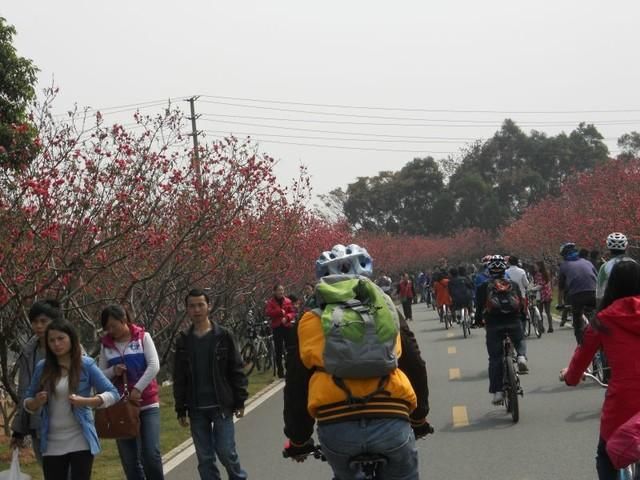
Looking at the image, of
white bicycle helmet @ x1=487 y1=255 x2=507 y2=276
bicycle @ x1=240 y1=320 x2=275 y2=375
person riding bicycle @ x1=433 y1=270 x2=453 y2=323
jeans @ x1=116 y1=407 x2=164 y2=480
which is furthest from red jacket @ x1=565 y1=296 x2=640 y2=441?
person riding bicycle @ x1=433 y1=270 x2=453 y2=323

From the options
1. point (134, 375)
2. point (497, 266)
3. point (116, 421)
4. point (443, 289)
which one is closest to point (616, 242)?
point (497, 266)

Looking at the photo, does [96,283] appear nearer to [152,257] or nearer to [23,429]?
[152,257]

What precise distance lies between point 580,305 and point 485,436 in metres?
4.29

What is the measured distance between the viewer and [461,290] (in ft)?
91.4

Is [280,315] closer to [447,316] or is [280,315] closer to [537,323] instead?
[537,323]

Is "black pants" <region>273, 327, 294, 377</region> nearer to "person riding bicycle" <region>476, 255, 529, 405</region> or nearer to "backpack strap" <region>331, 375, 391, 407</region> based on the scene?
"person riding bicycle" <region>476, 255, 529, 405</region>

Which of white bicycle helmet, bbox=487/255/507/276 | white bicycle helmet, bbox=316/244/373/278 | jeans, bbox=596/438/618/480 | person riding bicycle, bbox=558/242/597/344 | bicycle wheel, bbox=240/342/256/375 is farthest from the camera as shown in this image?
bicycle wheel, bbox=240/342/256/375

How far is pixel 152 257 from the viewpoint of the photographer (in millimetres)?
17328

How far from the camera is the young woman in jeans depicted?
29.8 feet

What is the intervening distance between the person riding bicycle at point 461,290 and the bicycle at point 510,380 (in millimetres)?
14657

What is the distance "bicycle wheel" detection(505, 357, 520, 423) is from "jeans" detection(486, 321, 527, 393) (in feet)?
0.66

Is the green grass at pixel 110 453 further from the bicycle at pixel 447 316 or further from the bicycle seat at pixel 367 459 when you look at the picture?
the bicycle at pixel 447 316

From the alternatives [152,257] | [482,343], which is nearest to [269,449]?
A: [152,257]

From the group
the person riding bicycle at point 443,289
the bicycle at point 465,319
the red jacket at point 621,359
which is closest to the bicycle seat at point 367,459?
the red jacket at point 621,359
